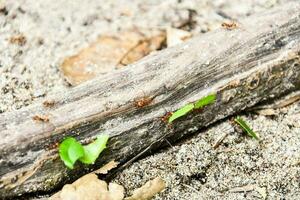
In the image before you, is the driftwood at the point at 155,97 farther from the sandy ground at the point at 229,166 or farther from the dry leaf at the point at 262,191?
the dry leaf at the point at 262,191

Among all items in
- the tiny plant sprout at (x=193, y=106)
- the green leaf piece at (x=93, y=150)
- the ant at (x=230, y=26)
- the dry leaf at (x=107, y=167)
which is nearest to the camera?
the green leaf piece at (x=93, y=150)

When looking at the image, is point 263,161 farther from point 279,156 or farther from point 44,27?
point 44,27

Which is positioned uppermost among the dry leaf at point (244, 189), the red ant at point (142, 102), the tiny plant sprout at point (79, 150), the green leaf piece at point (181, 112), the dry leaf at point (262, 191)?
the red ant at point (142, 102)

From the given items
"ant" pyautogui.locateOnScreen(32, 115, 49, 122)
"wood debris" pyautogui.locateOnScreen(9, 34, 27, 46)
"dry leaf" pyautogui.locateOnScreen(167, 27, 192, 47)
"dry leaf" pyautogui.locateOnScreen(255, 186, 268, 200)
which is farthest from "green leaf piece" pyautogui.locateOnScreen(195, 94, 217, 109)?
"wood debris" pyautogui.locateOnScreen(9, 34, 27, 46)

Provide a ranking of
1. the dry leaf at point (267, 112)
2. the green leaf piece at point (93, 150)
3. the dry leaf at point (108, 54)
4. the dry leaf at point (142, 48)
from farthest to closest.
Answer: the dry leaf at point (142, 48), the dry leaf at point (108, 54), the dry leaf at point (267, 112), the green leaf piece at point (93, 150)

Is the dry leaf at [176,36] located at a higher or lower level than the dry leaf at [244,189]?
higher

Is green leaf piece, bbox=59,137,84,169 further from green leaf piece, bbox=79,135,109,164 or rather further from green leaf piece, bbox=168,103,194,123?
green leaf piece, bbox=168,103,194,123

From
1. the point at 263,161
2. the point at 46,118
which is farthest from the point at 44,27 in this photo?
the point at 263,161

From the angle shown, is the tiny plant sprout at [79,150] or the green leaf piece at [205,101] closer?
the tiny plant sprout at [79,150]

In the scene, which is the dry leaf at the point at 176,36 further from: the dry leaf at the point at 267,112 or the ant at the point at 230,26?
the dry leaf at the point at 267,112

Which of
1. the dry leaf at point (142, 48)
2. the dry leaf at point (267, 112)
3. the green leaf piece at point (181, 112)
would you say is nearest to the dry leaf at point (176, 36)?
the dry leaf at point (142, 48)
